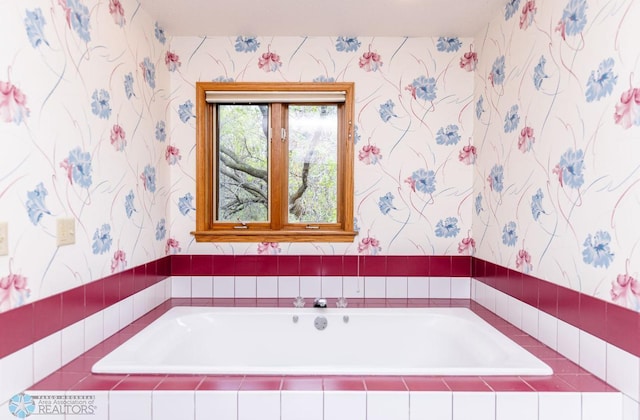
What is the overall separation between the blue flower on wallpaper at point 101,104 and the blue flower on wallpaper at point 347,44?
1324 millimetres

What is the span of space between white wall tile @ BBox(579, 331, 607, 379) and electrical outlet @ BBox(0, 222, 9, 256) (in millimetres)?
1879

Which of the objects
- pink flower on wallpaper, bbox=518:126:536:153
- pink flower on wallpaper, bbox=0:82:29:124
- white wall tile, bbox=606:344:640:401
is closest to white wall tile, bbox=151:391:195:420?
pink flower on wallpaper, bbox=0:82:29:124

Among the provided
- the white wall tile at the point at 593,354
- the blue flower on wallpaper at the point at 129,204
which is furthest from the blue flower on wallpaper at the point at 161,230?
the white wall tile at the point at 593,354

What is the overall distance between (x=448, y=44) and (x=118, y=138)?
191cm

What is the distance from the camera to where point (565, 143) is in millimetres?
1498

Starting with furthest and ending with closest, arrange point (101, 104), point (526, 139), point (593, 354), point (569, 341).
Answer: point (526, 139) < point (101, 104) < point (569, 341) < point (593, 354)

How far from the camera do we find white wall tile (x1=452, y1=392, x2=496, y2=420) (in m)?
1.24

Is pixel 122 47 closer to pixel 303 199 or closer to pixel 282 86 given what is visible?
pixel 282 86

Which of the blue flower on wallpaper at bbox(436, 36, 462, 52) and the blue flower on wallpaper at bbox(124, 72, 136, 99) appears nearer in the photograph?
the blue flower on wallpaper at bbox(124, 72, 136, 99)

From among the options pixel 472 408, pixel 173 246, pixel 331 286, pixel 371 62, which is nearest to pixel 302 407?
pixel 472 408

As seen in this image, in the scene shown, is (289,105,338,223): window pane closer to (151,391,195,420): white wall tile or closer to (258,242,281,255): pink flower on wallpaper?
(258,242,281,255): pink flower on wallpaper

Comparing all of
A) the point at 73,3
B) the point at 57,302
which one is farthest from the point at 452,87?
the point at 57,302

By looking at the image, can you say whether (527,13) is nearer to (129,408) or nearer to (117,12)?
(117,12)

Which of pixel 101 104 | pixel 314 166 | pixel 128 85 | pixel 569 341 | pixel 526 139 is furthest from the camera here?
pixel 314 166
